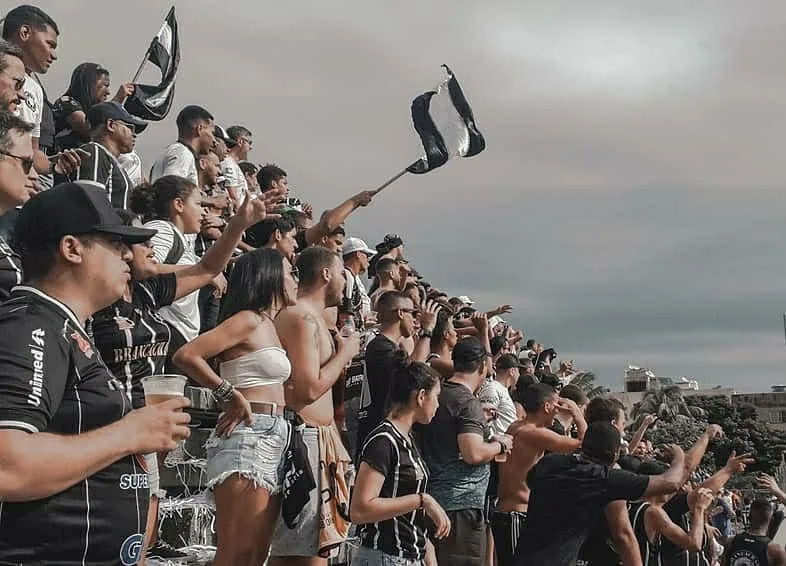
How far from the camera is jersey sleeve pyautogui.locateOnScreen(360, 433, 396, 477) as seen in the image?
17.5ft

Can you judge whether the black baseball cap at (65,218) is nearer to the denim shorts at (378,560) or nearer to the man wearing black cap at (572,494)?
the denim shorts at (378,560)

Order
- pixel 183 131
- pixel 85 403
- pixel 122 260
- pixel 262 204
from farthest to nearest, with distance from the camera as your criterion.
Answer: pixel 183 131 → pixel 262 204 → pixel 122 260 → pixel 85 403

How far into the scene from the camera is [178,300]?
591cm

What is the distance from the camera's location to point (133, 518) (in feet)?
9.74

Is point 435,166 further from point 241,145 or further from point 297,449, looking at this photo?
point 297,449

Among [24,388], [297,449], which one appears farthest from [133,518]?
[297,449]

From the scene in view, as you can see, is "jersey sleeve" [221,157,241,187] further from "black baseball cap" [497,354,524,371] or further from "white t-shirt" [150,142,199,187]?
"black baseball cap" [497,354,524,371]

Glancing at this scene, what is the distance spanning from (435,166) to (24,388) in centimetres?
857

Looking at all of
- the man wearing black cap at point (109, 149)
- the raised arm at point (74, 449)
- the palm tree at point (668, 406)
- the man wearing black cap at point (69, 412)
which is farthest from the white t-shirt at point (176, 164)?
the palm tree at point (668, 406)

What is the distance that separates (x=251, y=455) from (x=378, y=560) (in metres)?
1.05

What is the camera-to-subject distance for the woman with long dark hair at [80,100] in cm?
835

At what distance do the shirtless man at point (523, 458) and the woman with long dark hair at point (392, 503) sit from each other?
6.97ft

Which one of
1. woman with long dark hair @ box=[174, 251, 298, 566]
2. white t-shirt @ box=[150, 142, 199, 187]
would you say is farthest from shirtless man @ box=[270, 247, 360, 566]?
white t-shirt @ box=[150, 142, 199, 187]

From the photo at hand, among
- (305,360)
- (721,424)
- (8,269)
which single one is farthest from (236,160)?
(721,424)
